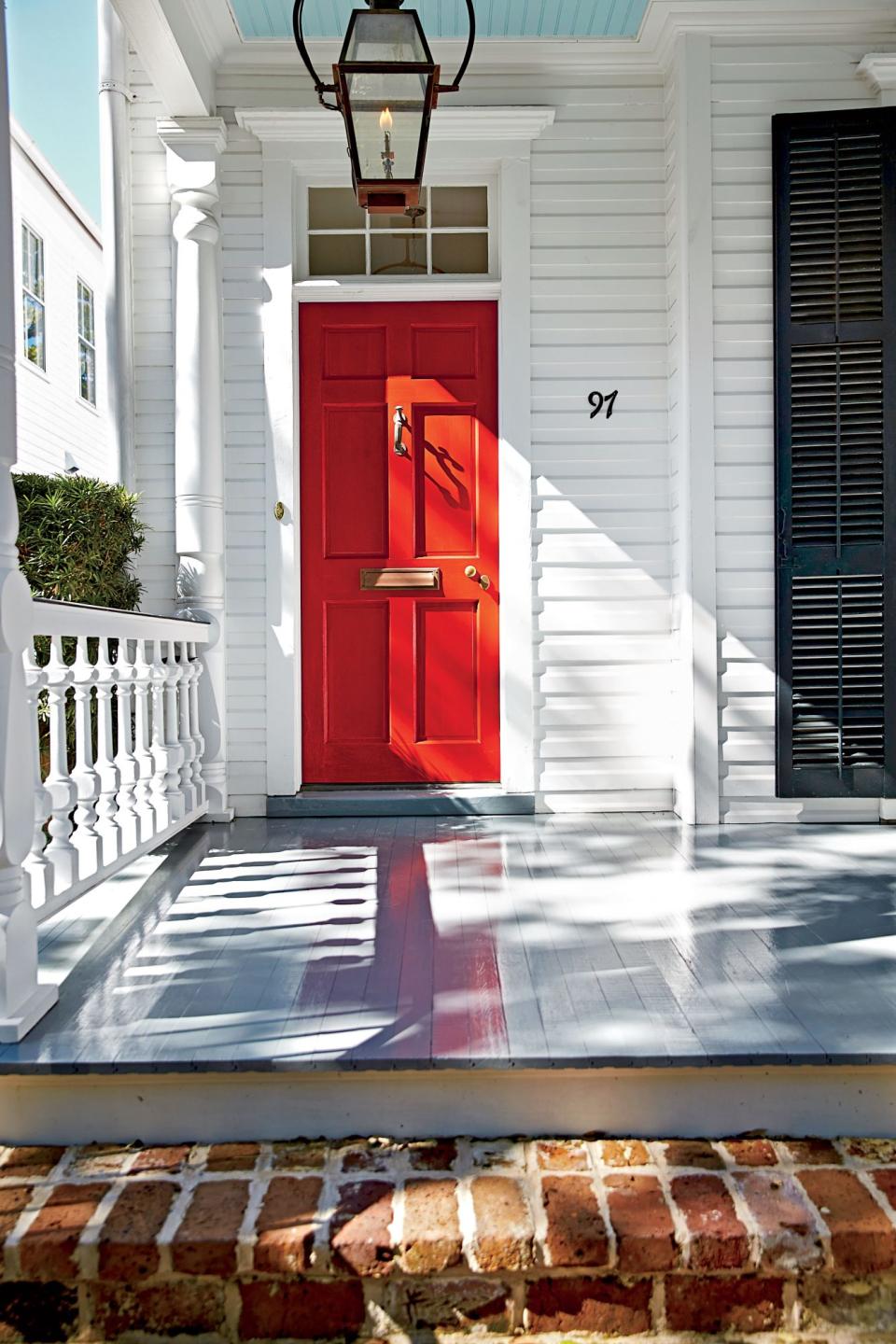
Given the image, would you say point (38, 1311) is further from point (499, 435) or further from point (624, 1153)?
point (499, 435)

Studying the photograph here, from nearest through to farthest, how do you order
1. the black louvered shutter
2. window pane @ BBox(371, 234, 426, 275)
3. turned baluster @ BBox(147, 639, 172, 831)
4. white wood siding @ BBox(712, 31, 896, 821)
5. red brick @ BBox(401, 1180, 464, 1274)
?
1. red brick @ BBox(401, 1180, 464, 1274)
2. turned baluster @ BBox(147, 639, 172, 831)
3. the black louvered shutter
4. white wood siding @ BBox(712, 31, 896, 821)
5. window pane @ BBox(371, 234, 426, 275)

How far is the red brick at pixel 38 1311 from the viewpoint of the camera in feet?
5.50

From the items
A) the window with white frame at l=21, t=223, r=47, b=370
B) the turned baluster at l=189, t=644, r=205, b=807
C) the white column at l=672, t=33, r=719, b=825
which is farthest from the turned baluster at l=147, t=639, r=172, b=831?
the window with white frame at l=21, t=223, r=47, b=370

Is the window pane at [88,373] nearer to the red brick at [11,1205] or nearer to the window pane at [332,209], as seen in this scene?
the window pane at [332,209]

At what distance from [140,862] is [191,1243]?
236 centimetres

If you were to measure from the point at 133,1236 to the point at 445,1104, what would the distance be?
2.00 ft

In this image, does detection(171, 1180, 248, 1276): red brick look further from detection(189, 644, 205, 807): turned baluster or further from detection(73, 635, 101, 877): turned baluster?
detection(189, 644, 205, 807): turned baluster

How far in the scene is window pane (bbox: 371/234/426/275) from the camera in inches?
199

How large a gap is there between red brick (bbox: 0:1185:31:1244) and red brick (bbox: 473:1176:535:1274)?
75cm

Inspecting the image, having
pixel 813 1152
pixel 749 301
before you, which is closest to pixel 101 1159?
pixel 813 1152

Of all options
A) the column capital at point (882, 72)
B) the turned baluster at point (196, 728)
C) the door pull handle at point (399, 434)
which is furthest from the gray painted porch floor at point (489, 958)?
the column capital at point (882, 72)

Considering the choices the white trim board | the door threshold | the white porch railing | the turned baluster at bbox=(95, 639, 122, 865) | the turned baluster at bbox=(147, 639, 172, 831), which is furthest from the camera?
the door threshold

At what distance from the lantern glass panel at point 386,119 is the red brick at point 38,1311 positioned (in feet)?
9.24

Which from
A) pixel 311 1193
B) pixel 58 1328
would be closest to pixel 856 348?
pixel 311 1193
